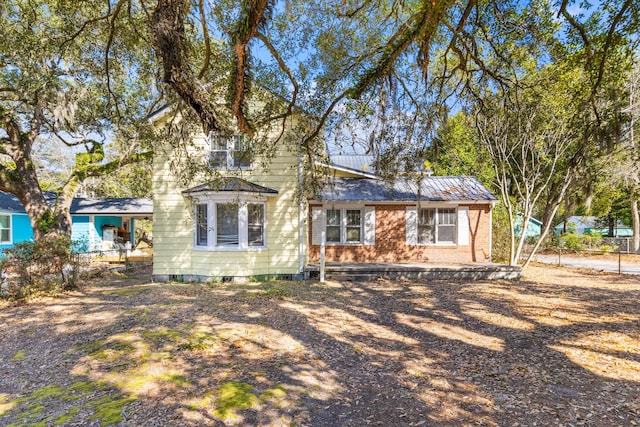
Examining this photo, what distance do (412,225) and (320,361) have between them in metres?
9.46

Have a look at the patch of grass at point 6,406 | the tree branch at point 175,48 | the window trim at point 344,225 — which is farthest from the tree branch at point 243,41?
the window trim at point 344,225

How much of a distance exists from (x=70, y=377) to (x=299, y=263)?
24.3ft

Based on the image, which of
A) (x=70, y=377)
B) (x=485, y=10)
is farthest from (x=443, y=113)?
(x=70, y=377)

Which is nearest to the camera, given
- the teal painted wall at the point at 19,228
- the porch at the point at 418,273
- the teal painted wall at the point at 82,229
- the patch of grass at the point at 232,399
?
the patch of grass at the point at 232,399

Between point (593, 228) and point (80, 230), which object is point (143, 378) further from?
point (593, 228)

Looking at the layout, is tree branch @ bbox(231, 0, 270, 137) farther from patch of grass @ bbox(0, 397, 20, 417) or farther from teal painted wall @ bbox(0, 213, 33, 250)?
teal painted wall @ bbox(0, 213, 33, 250)

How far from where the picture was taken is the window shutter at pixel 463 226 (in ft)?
44.3

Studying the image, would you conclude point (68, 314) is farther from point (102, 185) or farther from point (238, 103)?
point (102, 185)

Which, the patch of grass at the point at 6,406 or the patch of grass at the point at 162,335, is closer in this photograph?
the patch of grass at the point at 6,406

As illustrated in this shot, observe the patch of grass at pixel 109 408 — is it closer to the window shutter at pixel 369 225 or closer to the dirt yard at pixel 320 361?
Result: the dirt yard at pixel 320 361

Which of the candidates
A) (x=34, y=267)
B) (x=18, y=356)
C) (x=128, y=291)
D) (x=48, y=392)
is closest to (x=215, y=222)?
(x=128, y=291)

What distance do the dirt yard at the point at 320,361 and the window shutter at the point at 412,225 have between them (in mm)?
4825

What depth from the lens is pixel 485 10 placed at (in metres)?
6.54

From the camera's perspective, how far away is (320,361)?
497 cm
